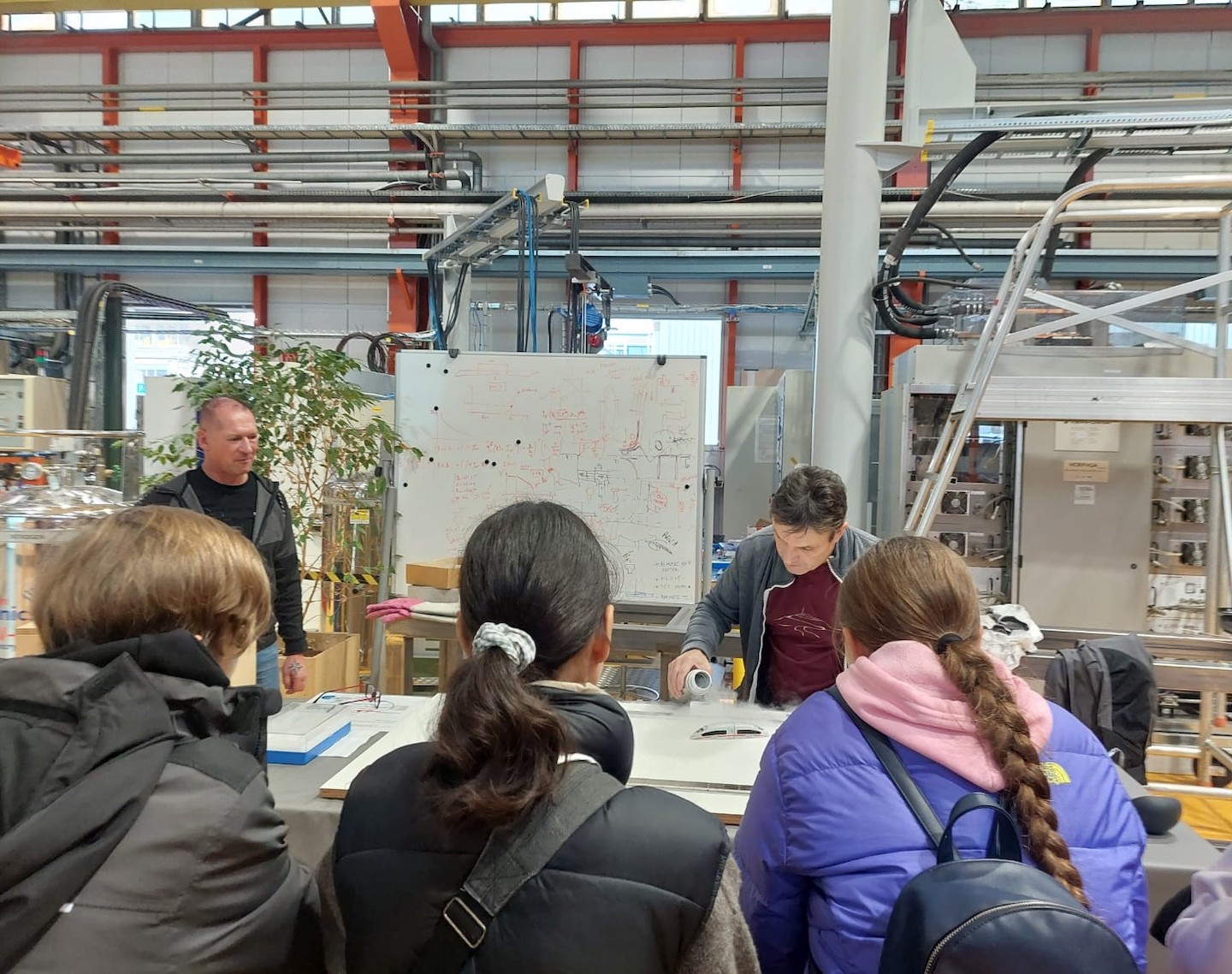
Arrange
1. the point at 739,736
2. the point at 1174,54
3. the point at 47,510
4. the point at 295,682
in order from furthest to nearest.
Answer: the point at 1174,54, the point at 295,682, the point at 739,736, the point at 47,510

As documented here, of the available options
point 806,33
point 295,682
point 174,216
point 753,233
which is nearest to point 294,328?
point 174,216

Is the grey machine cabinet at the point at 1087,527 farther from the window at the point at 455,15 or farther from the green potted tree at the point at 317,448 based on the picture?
the window at the point at 455,15

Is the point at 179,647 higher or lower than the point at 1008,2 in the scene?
lower

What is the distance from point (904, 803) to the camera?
0.89m

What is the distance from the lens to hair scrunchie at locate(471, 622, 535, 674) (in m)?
0.77

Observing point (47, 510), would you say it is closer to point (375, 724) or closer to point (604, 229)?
point (375, 724)

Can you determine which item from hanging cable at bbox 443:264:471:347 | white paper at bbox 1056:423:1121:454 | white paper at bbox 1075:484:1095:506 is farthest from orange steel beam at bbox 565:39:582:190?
white paper at bbox 1075:484:1095:506

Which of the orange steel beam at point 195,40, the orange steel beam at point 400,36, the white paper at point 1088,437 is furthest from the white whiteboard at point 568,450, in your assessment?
the orange steel beam at point 195,40

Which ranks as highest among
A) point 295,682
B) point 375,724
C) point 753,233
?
point 753,233

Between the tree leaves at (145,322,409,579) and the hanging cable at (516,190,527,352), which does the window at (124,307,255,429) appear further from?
the hanging cable at (516,190,527,352)

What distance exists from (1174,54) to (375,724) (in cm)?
782

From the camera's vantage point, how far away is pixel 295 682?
245cm

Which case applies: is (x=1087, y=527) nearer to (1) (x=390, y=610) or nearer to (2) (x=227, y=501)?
(1) (x=390, y=610)

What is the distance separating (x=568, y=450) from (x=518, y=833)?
9.96 ft
